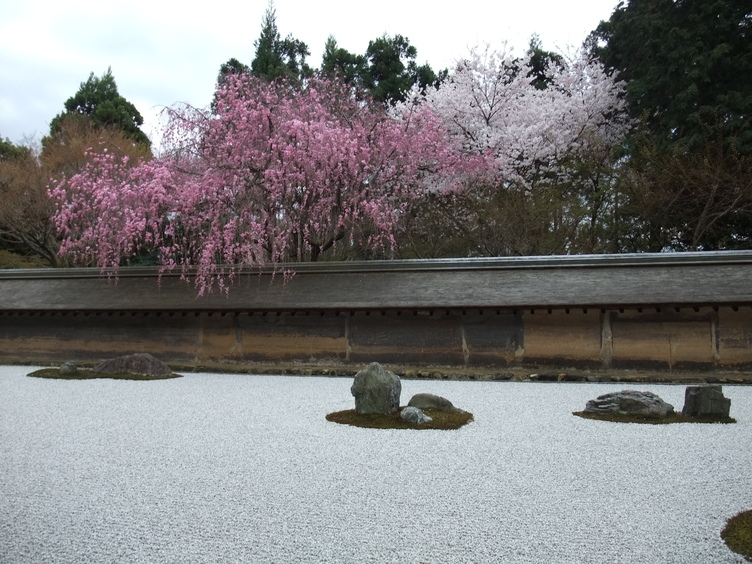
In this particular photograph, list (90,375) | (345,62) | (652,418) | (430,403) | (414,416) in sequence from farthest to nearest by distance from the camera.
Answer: (345,62), (90,375), (430,403), (652,418), (414,416)

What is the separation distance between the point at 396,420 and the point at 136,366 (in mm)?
5417

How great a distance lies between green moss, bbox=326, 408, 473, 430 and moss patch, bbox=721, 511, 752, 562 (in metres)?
2.72

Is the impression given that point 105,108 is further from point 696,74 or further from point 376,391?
point 376,391

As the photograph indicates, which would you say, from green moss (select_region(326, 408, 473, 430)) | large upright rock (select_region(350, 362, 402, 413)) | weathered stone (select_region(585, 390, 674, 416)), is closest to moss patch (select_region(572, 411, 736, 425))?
weathered stone (select_region(585, 390, 674, 416))

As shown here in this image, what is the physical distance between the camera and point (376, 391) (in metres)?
6.30

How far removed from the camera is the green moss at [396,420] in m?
5.84

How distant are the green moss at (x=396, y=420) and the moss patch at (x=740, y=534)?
2722 millimetres

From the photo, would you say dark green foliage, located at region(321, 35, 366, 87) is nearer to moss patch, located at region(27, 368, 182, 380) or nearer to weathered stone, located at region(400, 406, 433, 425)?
moss patch, located at region(27, 368, 182, 380)

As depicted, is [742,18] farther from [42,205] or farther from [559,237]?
[42,205]

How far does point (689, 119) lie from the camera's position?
16.3 meters

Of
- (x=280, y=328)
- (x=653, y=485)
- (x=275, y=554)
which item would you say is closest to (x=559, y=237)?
(x=280, y=328)

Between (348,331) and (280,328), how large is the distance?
3.91 ft

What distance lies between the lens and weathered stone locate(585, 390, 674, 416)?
6.26 metres

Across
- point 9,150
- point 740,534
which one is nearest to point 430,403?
point 740,534
